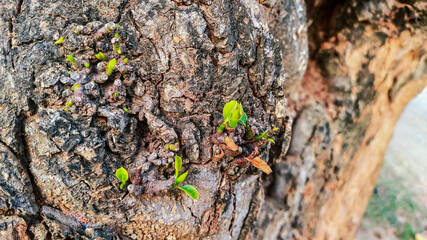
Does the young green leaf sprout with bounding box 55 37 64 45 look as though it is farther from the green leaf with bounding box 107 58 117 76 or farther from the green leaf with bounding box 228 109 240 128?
the green leaf with bounding box 228 109 240 128

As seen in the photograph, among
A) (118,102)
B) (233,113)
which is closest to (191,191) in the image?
(233,113)

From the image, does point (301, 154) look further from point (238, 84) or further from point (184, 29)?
point (184, 29)

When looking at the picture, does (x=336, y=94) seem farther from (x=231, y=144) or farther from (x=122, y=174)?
(x=122, y=174)

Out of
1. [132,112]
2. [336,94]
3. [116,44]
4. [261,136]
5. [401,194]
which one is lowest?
[401,194]

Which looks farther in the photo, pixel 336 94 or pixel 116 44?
pixel 336 94

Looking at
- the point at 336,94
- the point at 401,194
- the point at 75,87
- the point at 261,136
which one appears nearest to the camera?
the point at 75,87

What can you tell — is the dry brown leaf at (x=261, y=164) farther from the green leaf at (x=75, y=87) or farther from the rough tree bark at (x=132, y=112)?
the green leaf at (x=75, y=87)
